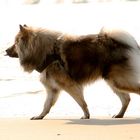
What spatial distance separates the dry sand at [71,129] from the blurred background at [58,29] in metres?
1.41

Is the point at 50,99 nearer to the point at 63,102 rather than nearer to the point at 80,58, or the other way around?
the point at 80,58

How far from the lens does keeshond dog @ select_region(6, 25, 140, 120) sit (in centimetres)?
793

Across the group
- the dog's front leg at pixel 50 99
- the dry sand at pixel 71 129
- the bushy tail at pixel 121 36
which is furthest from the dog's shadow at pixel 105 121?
the bushy tail at pixel 121 36

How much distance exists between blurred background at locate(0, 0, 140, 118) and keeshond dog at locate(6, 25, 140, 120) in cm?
46

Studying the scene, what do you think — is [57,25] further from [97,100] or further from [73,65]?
[73,65]

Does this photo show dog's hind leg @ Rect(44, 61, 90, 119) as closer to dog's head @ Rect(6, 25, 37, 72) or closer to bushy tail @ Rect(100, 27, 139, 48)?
dog's head @ Rect(6, 25, 37, 72)

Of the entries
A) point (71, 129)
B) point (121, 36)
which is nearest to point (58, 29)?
point (121, 36)

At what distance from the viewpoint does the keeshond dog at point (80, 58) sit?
793 cm

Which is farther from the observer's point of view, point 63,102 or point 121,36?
point 63,102

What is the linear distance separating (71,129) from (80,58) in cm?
143

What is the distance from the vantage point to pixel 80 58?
8.08 metres

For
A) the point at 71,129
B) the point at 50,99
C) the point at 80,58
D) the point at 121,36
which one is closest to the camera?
the point at 71,129

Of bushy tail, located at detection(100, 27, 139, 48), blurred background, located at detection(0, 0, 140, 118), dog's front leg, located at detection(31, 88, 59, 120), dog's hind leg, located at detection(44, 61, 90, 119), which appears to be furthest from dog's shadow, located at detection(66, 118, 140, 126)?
blurred background, located at detection(0, 0, 140, 118)

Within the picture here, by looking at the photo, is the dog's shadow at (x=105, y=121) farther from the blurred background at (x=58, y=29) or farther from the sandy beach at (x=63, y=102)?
the blurred background at (x=58, y=29)
